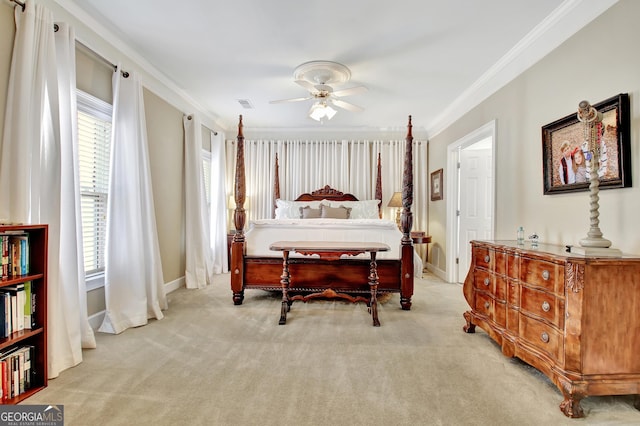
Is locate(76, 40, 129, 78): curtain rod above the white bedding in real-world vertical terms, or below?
above

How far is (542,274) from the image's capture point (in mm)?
1896

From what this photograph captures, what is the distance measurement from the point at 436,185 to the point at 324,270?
2.92 metres

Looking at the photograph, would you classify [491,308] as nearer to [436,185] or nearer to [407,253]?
[407,253]

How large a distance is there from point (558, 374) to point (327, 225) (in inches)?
103

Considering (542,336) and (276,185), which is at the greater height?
(276,185)

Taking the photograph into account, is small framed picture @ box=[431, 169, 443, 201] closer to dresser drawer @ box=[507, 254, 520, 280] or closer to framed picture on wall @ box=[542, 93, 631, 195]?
framed picture on wall @ box=[542, 93, 631, 195]

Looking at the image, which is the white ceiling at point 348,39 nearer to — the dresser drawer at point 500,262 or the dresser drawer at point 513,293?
the dresser drawer at point 500,262

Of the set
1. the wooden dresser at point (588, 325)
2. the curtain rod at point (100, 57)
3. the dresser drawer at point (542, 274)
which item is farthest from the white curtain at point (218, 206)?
the wooden dresser at point (588, 325)

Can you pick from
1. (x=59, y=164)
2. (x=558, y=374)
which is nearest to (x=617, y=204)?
(x=558, y=374)

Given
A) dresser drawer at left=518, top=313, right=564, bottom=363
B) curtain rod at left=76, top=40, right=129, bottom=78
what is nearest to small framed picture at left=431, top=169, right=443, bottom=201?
dresser drawer at left=518, top=313, right=564, bottom=363

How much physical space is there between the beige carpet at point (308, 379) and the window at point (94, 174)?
0.79 m

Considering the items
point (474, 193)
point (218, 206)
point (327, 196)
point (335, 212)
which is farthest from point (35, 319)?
point (474, 193)

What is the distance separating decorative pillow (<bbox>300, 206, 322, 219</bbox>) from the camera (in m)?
5.41

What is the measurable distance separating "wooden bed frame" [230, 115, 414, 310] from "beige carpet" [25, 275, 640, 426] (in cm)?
52
